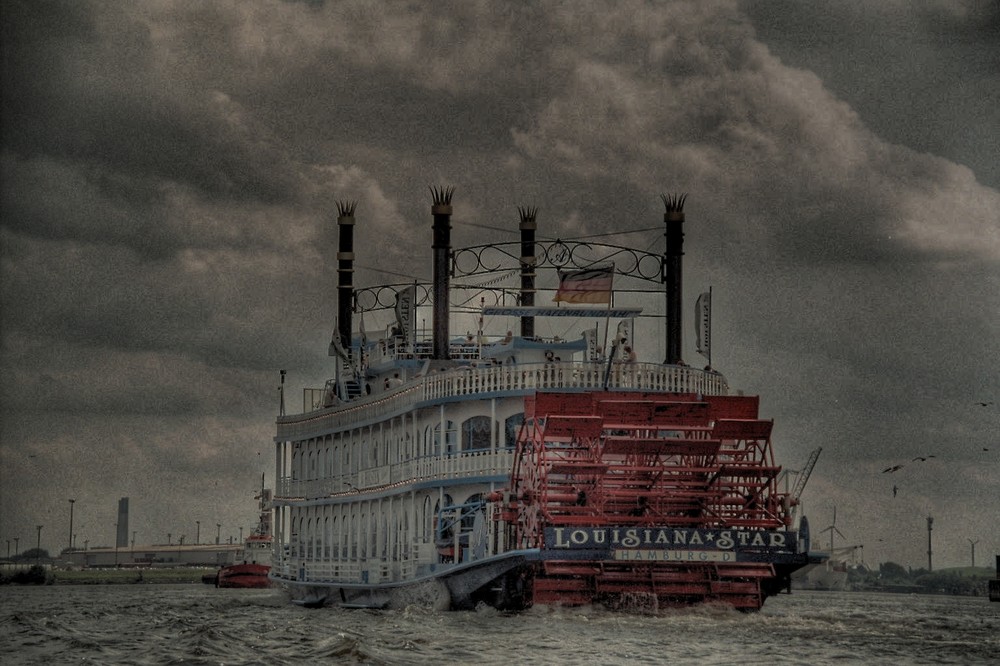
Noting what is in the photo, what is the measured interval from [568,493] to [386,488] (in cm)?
427

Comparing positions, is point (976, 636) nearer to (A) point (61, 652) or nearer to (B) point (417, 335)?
(A) point (61, 652)

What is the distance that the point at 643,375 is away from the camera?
75.3 ft

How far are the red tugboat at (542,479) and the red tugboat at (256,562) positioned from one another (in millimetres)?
21068

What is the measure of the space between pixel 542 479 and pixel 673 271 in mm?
10120

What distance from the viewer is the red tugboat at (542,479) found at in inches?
795

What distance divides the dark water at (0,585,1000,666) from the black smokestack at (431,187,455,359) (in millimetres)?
5582

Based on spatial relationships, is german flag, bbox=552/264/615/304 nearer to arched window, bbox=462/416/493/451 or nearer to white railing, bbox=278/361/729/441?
white railing, bbox=278/361/729/441

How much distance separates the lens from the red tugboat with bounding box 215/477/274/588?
50.6 meters

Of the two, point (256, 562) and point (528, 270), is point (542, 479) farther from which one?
point (256, 562)

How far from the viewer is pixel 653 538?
19.7 metres

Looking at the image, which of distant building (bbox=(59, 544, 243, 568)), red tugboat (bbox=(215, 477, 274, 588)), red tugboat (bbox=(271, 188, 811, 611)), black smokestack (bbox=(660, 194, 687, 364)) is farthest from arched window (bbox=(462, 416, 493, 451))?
distant building (bbox=(59, 544, 243, 568))

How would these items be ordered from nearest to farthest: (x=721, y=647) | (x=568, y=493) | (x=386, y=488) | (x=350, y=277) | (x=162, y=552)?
(x=721, y=647)
(x=568, y=493)
(x=386, y=488)
(x=350, y=277)
(x=162, y=552)

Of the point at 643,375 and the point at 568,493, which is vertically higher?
the point at 643,375

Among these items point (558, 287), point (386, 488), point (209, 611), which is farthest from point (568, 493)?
point (209, 611)
